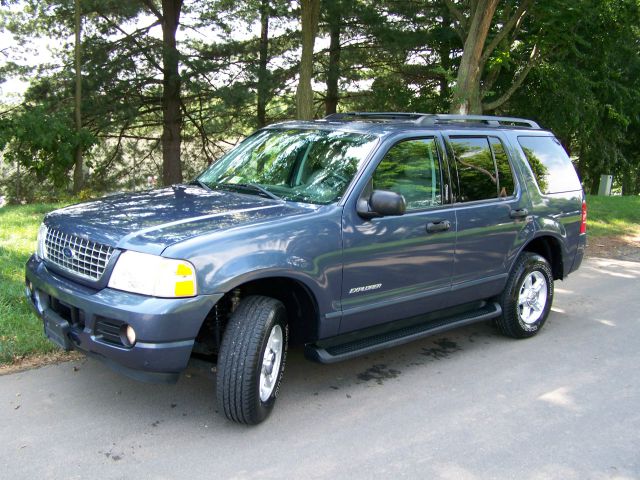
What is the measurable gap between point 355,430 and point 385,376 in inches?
38.9

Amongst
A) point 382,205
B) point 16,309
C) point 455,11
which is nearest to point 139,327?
point 382,205

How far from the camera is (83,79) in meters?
18.0

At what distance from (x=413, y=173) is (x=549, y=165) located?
6.56 feet

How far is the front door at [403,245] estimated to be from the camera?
4.33 metres

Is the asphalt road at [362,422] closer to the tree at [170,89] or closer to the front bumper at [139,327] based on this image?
the front bumper at [139,327]

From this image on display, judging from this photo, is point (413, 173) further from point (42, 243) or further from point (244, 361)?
point (42, 243)

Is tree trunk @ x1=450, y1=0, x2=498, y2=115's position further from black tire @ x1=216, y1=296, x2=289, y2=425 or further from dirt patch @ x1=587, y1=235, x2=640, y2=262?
black tire @ x1=216, y1=296, x2=289, y2=425

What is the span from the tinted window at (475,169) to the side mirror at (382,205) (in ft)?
3.59

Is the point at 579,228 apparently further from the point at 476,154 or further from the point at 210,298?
the point at 210,298

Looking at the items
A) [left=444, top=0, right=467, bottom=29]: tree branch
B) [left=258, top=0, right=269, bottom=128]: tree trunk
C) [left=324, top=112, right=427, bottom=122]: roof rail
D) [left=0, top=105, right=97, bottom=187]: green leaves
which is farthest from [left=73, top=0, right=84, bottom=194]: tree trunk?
[left=324, top=112, right=427, bottom=122]: roof rail

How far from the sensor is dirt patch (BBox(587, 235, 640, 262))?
10.2 meters

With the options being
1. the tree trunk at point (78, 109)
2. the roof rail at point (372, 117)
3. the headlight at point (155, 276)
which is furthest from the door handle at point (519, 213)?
the tree trunk at point (78, 109)

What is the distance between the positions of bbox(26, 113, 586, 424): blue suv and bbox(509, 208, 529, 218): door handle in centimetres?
2

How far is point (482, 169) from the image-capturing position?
17.7 ft
